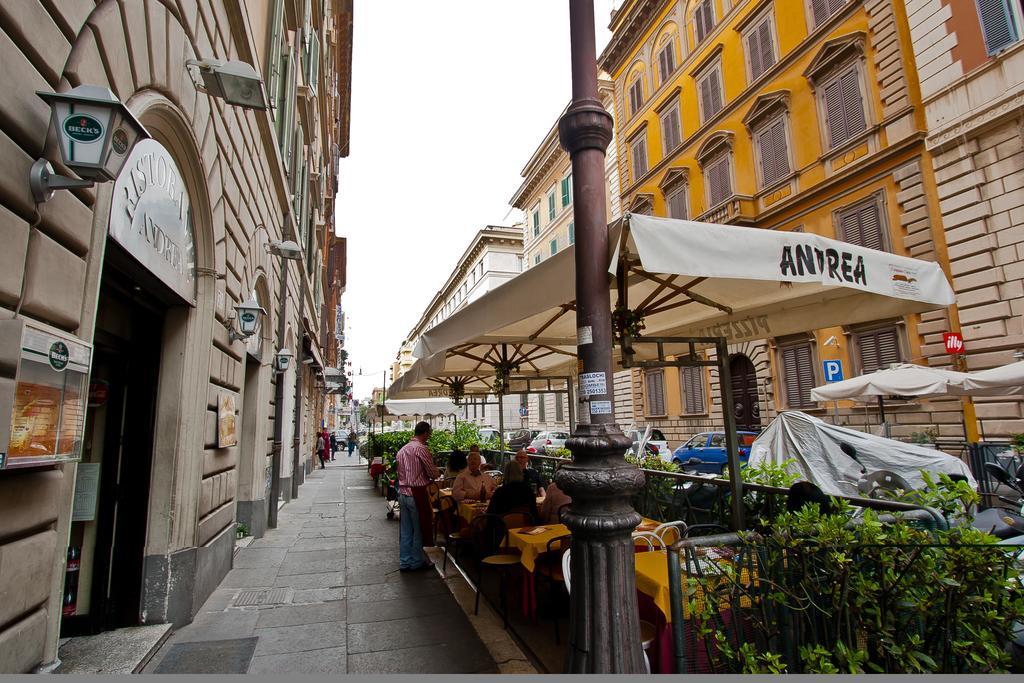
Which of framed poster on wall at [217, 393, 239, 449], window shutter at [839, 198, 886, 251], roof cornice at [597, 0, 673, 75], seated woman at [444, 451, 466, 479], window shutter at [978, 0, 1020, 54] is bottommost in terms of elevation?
seated woman at [444, 451, 466, 479]

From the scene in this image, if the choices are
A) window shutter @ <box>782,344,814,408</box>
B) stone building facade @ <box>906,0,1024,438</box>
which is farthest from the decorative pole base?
window shutter @ <box>782,344,814,408</box>

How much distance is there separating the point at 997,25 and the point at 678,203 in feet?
40.5

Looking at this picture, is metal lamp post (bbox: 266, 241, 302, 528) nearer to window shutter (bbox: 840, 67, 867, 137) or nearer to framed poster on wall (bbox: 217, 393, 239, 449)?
framed poster on wall (bbox: 217, 393, 239, 449)

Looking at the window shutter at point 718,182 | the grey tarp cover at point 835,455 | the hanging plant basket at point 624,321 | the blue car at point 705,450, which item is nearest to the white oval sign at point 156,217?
the hanging plant basket at point 624,321

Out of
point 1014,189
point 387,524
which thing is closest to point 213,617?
point 387,524

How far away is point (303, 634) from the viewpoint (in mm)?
4605

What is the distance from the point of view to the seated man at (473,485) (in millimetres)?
7012

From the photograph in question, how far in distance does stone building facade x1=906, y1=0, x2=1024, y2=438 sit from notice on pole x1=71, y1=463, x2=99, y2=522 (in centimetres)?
1570

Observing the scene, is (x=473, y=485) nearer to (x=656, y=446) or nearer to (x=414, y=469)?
A: (x=414, y=469)

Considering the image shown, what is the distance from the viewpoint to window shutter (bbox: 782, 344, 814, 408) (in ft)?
58.2

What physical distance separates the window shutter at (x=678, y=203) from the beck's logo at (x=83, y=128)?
23296 millimetres

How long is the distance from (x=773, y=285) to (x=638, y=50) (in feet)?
91.1

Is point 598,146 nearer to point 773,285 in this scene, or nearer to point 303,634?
point 773,285

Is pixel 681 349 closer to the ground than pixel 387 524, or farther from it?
farther from it
